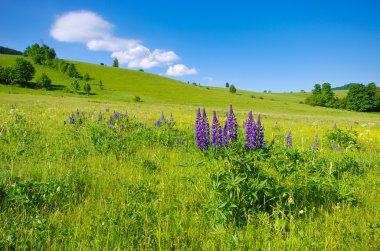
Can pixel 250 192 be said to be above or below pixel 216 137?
below

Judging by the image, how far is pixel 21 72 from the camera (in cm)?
6506

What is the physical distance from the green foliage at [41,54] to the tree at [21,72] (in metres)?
29.3

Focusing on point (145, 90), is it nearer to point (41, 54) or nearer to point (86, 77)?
point (86, 77)

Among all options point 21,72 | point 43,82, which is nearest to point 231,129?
point 43,82

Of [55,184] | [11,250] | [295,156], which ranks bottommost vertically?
[11,250]

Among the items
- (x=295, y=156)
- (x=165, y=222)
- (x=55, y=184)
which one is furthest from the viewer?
(x=295, y=156)

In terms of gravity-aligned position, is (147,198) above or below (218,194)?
below

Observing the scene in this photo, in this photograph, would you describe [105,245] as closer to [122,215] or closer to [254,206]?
A: [122,215]

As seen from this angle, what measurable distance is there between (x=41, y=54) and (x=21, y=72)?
3873cm

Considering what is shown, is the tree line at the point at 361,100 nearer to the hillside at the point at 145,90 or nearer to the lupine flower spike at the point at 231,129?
the hillside at the point at 145,90

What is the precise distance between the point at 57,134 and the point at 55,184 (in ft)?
16.8

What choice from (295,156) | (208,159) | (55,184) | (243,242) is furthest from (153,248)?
(295,156)

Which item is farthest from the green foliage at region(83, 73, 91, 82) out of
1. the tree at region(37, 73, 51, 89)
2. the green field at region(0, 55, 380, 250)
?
the green field at region(0, 55, 380, 250)

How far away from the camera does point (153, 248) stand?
2725 mm
